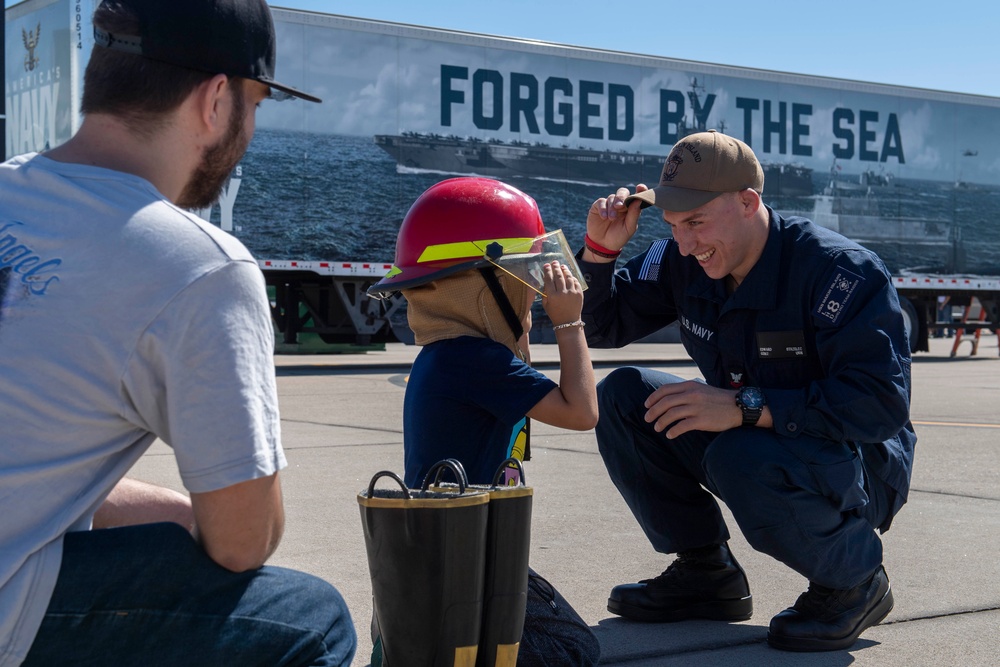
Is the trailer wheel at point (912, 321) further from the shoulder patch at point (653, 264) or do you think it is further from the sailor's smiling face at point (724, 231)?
the sailor's smiling face at point (724, 231)

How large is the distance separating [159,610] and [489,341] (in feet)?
4.38

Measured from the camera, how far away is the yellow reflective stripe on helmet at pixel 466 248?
2898mm

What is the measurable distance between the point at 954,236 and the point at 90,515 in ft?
66.6

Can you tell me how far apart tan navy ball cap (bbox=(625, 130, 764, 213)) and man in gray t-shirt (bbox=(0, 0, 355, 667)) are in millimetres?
1835

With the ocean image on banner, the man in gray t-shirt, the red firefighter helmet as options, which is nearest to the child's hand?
the red firefighter helmet

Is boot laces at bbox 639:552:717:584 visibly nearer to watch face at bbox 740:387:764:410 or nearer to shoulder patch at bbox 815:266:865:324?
watch face at bbox 740:387:764:410

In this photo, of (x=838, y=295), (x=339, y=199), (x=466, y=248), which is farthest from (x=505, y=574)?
(x=339, y=199)

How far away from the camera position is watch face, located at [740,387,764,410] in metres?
3.11

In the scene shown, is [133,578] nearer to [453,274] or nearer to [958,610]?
[453,274]

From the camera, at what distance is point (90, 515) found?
172 cm

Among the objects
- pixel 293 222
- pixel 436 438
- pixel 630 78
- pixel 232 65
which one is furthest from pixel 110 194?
pixel 630 78

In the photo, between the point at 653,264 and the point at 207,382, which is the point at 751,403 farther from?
the point at 207,382

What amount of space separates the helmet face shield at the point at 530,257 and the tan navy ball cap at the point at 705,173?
1.85ft

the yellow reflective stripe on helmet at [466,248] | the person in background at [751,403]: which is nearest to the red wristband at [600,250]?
the person in background at [751,403]
